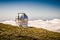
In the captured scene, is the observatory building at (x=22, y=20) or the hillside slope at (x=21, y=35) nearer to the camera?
the hillside slope at (x=21, y=35)

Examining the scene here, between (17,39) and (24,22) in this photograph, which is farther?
(24,22)

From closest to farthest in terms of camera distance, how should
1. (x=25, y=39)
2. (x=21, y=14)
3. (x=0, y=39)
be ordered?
(x=0, y=39)
(x=25, y=39)
(x=21, y=14)

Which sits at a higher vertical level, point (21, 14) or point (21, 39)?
point (21, 14)

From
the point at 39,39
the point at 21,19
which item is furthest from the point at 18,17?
→ the point at 39,39

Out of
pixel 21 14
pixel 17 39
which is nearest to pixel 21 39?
pixel 17 39

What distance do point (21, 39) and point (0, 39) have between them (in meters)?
2.81

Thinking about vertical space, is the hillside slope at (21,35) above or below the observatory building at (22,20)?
below

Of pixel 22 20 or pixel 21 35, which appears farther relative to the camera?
pixel 22 20

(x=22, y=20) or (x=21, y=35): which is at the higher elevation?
(x=22, y=20)

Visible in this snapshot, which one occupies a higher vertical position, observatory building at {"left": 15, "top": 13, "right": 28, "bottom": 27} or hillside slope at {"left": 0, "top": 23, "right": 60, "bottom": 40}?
observatory building at {"left": 15, "top": 13, "right": 28, "bottom": 27}

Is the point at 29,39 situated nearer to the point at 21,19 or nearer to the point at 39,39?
the point at 39,39

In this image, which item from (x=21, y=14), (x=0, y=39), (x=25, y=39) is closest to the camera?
(x=0, y=39)

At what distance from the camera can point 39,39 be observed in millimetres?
21266

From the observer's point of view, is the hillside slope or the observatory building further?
the observatory building
